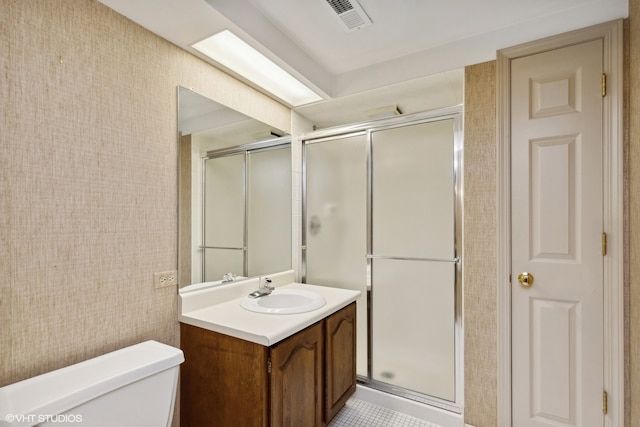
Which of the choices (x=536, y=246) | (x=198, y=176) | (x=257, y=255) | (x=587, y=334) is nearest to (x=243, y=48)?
(x=198, y=176)

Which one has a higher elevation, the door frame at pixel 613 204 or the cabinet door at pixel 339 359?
the door frame at pixel 613 204

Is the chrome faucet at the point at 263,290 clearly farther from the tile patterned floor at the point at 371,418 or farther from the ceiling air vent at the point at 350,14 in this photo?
the ceiling air vent at the point at 350,14

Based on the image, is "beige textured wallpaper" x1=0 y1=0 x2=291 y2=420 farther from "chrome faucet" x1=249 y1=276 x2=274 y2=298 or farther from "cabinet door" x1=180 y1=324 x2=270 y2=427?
"chrome faucet" x1=249 y1=276 x2=274 y2=298

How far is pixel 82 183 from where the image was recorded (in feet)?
4.06

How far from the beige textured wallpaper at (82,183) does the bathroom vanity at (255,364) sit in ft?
0.62

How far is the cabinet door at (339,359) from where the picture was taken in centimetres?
175

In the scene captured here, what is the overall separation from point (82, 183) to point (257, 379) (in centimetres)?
113

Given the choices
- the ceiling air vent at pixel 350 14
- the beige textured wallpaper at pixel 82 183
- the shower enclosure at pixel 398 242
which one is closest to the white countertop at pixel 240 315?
the beige textured wallpaper at pixel 82 183

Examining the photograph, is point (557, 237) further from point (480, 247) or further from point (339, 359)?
point (339, 359)

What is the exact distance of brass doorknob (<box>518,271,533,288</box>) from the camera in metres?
1.64

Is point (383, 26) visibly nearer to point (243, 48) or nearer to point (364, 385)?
point (243, 48)

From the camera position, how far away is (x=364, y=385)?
2.23 m

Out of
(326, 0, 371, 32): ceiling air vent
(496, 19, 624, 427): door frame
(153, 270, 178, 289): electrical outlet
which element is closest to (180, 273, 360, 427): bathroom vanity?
(153, 270, 178, 289): electrical outlet

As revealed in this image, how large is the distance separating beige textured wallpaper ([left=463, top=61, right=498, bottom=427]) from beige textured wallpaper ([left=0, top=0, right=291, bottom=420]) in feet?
5.53
